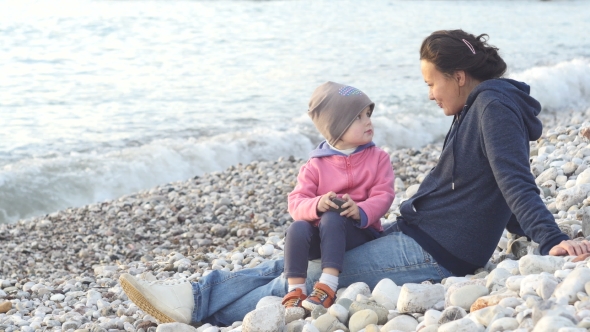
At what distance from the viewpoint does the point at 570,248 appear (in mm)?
3004

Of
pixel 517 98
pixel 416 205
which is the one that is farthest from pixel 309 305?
pixel 517 98

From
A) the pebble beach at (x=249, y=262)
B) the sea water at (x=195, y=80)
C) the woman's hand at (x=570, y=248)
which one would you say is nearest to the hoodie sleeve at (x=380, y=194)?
the pebble beach at (x=249, y=262)

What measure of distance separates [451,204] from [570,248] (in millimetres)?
697

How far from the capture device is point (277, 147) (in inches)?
438

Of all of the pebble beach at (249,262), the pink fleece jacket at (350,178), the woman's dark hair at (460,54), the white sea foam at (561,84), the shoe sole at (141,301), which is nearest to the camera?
the pebble beach at (249,262)

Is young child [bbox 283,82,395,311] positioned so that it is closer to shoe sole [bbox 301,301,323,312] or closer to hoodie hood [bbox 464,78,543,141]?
shoe sole [bbox 301,301,323,312]

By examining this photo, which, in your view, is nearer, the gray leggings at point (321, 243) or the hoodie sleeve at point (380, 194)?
the gray leggings at point (321, 243)

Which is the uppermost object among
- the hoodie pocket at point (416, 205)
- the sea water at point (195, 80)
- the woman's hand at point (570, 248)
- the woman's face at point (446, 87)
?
the woman's face at point (446, 87)

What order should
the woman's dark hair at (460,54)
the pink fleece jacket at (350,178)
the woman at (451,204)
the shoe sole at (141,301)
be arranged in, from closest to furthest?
1. the woman at (451,204)
2. the woman's dark hair at (460,54)
3. the shoe sole at (141,301)
4. the pink fleece jacket at (350,178)

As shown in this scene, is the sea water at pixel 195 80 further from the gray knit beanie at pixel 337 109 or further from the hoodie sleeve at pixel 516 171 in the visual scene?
the hoodie sleeve at pixel 516 171

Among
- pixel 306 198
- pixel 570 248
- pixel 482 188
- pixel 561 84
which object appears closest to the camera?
pixel 570 248

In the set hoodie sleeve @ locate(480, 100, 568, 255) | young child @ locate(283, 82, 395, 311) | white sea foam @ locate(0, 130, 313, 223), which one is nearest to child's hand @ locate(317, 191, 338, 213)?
young child @ locate(283, 82, 395, 311)

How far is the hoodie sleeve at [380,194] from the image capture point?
364 centimetres

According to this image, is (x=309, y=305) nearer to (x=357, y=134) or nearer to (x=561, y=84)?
(x=357, y=134)
